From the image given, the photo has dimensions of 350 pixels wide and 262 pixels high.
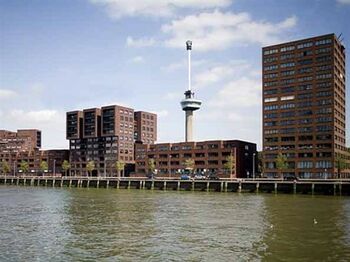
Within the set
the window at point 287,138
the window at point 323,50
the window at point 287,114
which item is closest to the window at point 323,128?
the window at point 287,138

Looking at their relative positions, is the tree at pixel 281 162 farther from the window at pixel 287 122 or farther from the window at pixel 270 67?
the window at pixel 270 67

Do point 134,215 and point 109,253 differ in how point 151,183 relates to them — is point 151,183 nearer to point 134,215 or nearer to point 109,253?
point 134,215

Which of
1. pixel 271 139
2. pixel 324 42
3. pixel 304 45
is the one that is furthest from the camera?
pixel 271 139

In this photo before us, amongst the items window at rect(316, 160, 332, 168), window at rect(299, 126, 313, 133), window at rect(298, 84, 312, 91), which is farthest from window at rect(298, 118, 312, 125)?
window at rect(316, 160, 332, 168)

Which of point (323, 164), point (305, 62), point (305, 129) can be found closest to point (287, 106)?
point (305, 129)

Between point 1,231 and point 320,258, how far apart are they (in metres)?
35.3

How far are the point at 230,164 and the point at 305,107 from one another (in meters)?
39.1

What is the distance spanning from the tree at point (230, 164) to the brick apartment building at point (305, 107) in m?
13.8

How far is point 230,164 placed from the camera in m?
186

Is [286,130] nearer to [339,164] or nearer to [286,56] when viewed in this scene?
[339,164]

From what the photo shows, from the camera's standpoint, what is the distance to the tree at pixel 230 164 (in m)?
187

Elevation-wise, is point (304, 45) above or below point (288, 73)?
above

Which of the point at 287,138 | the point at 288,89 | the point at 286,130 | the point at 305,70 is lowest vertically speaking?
the point at 287,138

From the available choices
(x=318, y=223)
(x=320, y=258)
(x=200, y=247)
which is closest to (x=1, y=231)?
(x=200, y=247)
